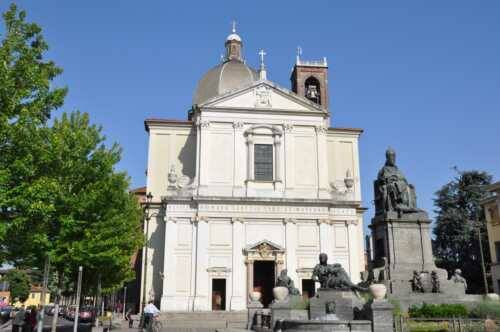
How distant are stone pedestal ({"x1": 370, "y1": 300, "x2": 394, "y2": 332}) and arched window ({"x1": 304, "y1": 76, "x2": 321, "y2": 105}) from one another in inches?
1605

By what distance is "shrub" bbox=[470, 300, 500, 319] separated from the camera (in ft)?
40.4

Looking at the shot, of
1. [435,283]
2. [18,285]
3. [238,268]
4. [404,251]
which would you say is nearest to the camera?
[435,283]

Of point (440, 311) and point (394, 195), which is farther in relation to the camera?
point (394, 195)

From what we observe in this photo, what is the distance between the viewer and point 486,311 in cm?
1241

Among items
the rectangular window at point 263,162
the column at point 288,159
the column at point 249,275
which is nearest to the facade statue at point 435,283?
the column at point 249,275

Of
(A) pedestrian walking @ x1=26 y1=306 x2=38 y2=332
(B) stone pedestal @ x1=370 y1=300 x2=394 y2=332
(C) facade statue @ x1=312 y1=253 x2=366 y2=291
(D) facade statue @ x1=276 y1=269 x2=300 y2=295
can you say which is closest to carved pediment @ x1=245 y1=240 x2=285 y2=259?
(D) facade statue @ x1=276 y1=269 x2=300 y2=295

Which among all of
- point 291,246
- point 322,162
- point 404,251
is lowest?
point 404,251

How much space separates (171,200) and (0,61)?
2222 centimetres

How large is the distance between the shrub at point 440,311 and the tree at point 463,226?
3236 cm

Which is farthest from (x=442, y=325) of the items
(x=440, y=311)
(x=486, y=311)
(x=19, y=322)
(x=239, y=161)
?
(x=239, y=161)

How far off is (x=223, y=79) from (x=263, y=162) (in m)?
11.9

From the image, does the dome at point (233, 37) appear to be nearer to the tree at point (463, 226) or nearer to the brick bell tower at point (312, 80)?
the brick bell tower at point (312, 80)

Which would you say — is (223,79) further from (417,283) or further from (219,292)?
(417,283)

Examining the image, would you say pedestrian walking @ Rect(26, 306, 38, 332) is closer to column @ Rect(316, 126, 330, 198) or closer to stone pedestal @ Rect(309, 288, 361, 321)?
stone pedestal @ Rect(309, 288, 361, 321)
